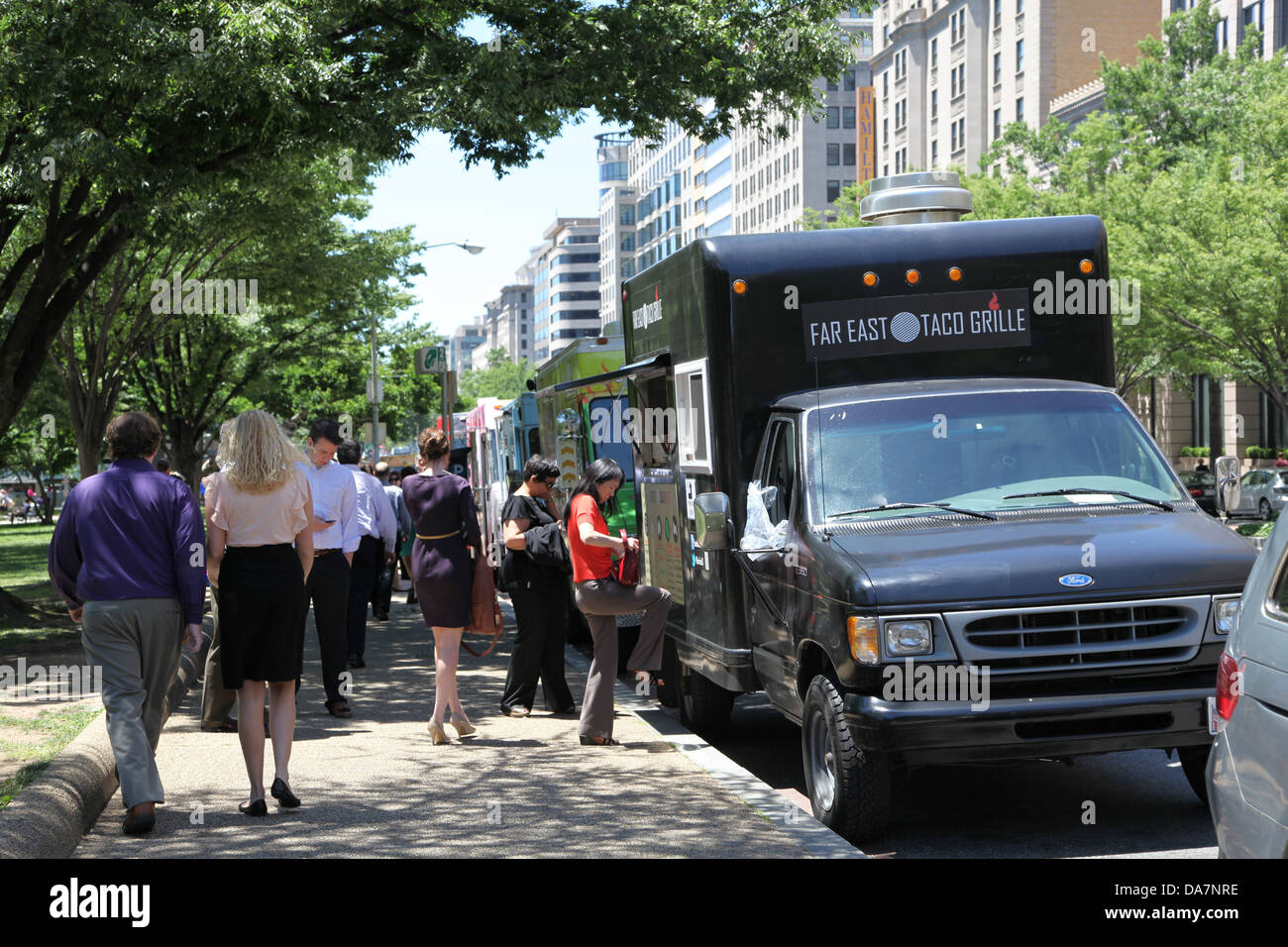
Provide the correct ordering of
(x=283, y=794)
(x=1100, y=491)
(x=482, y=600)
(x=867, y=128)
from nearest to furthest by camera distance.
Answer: (x=283, y=794) < (x=1100, y=491) < (x=482, y=600) < (x=867, y=128)

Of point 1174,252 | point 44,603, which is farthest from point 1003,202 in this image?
point 44,603

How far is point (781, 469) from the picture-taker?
25.7ft

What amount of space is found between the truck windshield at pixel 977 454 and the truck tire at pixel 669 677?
2.77m

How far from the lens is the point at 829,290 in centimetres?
821

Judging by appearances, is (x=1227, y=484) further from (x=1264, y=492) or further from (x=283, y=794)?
(x=1264, y=492)

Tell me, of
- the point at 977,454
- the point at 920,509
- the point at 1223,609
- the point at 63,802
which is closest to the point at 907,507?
the point at 920,509

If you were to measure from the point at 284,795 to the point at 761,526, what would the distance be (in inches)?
106

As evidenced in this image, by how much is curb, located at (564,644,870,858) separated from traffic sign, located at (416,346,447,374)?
14.9 m

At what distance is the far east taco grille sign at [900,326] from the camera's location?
8.21m

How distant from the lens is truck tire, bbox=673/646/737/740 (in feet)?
30.8

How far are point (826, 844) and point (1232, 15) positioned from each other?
5241 cm

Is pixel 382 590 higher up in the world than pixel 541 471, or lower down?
lower down

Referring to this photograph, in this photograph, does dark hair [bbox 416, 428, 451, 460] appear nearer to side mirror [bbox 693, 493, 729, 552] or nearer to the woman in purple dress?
the woman in purple dress

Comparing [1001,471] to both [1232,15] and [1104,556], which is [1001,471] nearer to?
[1104,556]
